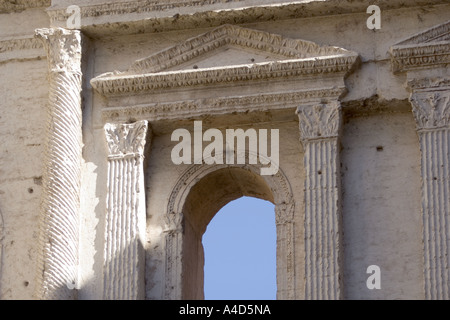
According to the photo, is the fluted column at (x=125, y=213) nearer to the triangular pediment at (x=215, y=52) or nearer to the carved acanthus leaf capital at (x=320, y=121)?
the triangular pediment at (x=215, y=52)

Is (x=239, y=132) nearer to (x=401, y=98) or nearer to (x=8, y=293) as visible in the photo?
(x=401, y=98)

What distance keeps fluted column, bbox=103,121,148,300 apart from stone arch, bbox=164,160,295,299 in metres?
0.35

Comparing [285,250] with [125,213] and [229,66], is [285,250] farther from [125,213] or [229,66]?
[229,66]

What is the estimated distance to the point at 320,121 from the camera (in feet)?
65.1

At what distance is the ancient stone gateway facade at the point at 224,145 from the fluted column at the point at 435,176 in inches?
0.7

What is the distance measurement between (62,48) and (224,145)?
2250 millimetres

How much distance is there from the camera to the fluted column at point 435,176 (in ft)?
62.1

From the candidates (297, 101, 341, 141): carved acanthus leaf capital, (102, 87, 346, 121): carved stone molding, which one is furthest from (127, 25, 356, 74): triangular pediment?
(297, 101, 341, 141): carved acanthus leaf capital

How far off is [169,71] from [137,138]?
0.88 m

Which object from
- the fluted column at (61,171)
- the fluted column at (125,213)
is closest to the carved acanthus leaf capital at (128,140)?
the fluted column at (125,213)

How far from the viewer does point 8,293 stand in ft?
66.5
